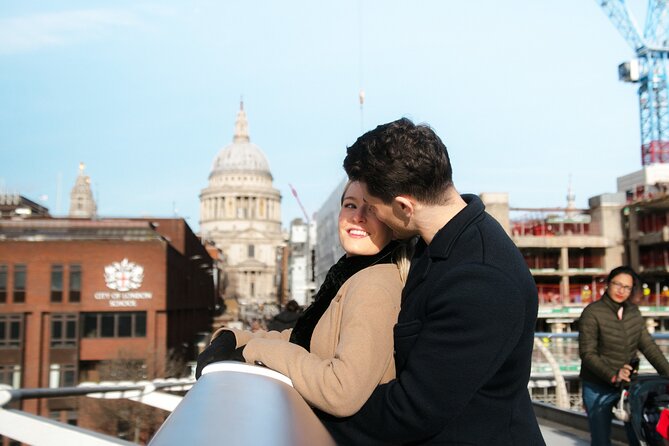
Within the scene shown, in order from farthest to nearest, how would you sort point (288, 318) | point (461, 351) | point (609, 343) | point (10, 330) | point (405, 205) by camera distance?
point (10, 330)
point (288, 318)
point (609, 343)
point (405, 205)
point (461, 351)

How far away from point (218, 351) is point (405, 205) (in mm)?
666

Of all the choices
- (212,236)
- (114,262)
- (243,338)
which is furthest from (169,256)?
(212,236)

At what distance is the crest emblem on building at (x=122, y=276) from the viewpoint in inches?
1480

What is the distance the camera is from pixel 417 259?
2.04 meters

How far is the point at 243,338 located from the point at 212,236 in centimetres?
13038

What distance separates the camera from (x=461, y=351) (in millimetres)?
1715

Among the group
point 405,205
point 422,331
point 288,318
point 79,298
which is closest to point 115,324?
point 79,298

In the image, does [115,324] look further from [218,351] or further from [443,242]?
[443,242]

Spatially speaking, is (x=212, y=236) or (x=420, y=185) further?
(x=212, y=236)

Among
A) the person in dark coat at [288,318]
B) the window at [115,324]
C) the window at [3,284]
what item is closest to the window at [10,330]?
the window at [3,284]

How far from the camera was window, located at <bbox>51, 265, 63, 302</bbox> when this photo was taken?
3688cm

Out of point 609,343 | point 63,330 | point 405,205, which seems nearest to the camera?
point 405,205

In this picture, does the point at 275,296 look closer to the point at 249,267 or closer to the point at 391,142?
the point at 249,267

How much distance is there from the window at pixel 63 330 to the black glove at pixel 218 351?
120ft
